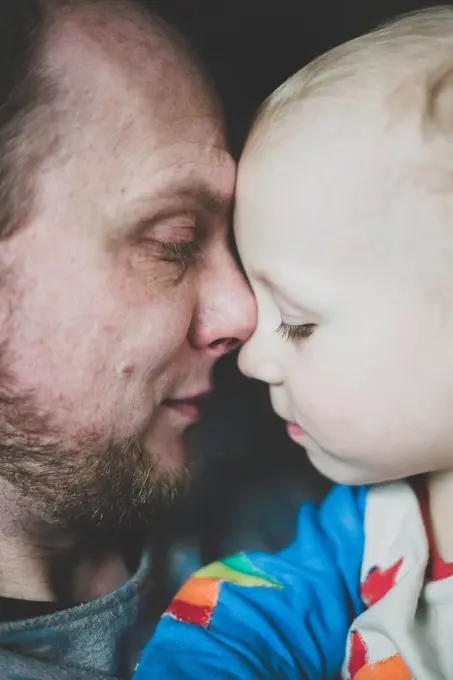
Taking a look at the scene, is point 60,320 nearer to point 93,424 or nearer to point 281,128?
point 93,424

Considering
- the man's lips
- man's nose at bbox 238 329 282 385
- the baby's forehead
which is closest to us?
the baby's forehead

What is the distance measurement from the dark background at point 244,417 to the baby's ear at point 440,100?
14 cm

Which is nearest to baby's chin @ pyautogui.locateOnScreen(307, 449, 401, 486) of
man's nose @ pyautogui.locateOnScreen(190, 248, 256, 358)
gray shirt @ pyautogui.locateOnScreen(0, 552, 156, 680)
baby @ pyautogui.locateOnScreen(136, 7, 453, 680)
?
baby @ pyautogui.locateOnScreen(136, 7, 453, 680)

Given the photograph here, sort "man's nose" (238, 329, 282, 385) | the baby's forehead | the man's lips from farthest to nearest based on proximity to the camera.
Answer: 1. the man's lips
2. "man's nose" (238, 329, 282, 385)
3. the baby's forehead

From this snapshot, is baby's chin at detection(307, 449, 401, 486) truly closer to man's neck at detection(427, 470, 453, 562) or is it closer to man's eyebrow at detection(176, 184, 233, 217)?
man's neck at detection(427, 470, 453, 562)

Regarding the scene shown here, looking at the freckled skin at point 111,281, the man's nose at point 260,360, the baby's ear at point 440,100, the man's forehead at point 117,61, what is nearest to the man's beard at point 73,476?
the freckled skin at point 111,281

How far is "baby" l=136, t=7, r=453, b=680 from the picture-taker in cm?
55

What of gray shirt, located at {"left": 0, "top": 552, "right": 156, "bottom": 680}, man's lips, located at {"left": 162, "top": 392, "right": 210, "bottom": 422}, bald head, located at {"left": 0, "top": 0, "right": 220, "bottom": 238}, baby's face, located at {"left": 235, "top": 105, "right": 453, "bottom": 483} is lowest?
gray shirt, located at {"left": 0, "top": 552, "right": 156, "bottom": 680}

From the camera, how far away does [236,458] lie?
82 cm

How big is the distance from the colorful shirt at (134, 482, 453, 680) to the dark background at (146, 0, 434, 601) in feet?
0.25

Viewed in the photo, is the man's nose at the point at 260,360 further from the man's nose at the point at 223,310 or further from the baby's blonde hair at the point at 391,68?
the baby's blonde hair at the point at 391,68

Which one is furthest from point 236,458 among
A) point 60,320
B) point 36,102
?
point 36,102

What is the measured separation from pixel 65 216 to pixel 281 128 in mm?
168

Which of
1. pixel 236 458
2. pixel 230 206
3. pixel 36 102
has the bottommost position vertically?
pixel 236 458
